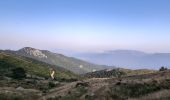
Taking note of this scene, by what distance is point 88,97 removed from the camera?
35.9 metres

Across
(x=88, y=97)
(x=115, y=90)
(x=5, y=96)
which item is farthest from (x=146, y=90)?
(x=5, y=96)

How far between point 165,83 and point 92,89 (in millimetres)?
8643

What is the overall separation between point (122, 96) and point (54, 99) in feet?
30.9

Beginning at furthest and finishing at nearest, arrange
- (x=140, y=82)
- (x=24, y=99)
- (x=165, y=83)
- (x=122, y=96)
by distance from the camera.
Answer: (x=24, y=99) → (x=140, y=82) → (x=165, y=83) → (x=122, y=96)

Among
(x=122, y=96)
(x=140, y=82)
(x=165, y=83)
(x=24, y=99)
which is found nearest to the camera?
(x=122, y=96)

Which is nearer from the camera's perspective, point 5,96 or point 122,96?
point 122,96

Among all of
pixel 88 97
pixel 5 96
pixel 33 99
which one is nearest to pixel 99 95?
pixel 88 97

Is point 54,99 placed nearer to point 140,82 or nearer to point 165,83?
point 140,82

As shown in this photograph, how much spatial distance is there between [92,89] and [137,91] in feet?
22.5

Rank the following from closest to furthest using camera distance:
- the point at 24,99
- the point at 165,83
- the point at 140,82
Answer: the point at 165,83
the point at 140,82
the point at 24,99

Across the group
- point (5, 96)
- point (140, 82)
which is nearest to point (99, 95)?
point (140, 82)

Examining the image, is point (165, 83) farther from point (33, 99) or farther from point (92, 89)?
point (33, 99)

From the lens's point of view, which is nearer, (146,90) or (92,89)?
(146,90)

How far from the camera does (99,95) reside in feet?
117
